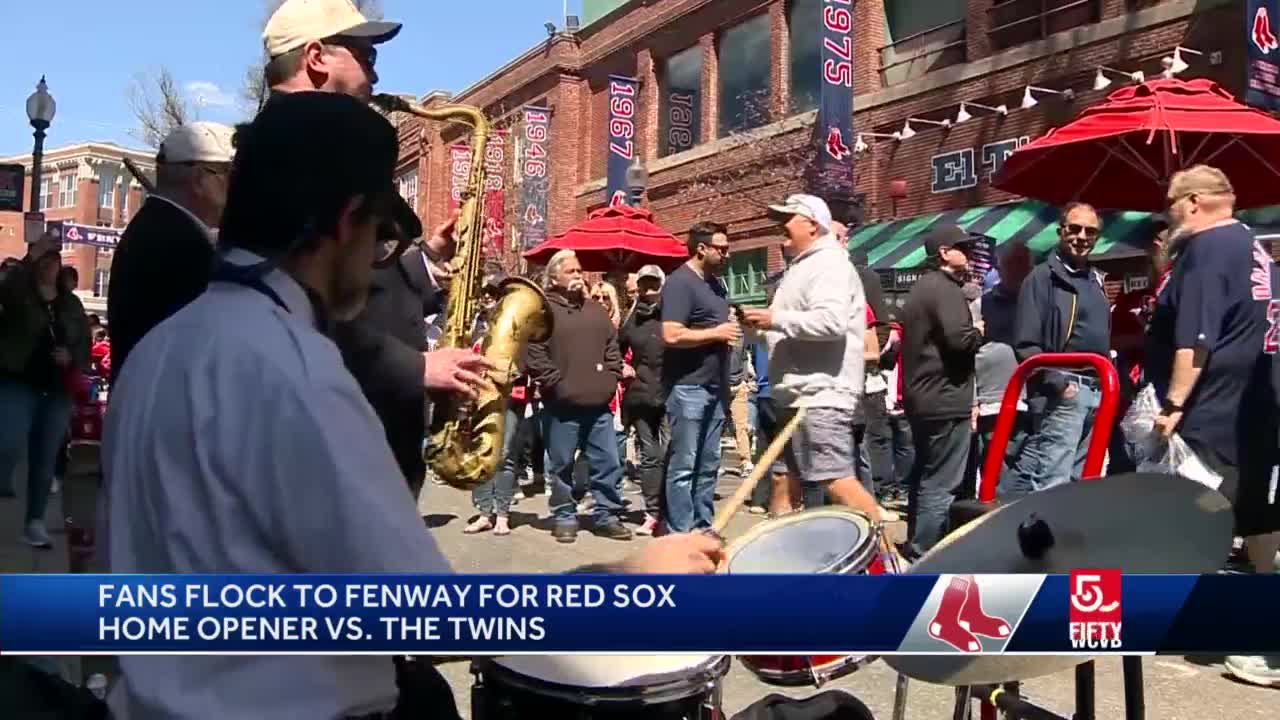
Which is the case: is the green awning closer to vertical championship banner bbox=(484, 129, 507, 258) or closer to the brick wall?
the brick wall

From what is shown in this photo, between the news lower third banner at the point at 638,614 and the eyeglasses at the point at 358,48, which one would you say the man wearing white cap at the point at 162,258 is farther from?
the news lower third banner at the point at 638,614

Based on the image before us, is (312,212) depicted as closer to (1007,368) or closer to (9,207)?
(1007,368)

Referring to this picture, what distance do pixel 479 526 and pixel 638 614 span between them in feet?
20.2

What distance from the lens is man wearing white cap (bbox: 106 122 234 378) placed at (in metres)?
2.56

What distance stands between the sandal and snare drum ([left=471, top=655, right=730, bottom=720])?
5.48 meters

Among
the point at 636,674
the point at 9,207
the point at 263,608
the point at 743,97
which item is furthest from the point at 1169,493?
the point at 743,97

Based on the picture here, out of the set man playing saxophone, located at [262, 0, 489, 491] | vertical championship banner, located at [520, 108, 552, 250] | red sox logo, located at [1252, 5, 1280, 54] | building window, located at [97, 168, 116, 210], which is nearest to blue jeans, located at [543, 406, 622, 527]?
man playing saxophone, located at [262, 0, 489, 491]

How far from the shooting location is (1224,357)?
4324mm

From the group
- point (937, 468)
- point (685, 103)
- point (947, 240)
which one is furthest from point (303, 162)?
point (685, 103)

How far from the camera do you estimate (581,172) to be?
29797mm

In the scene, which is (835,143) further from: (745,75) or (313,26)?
(313,26)

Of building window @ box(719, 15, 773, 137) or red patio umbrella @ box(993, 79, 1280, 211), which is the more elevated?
building window @ box(719, 15, 773, 137)

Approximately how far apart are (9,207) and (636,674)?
52.7 feet

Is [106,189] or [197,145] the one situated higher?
[106,189]
